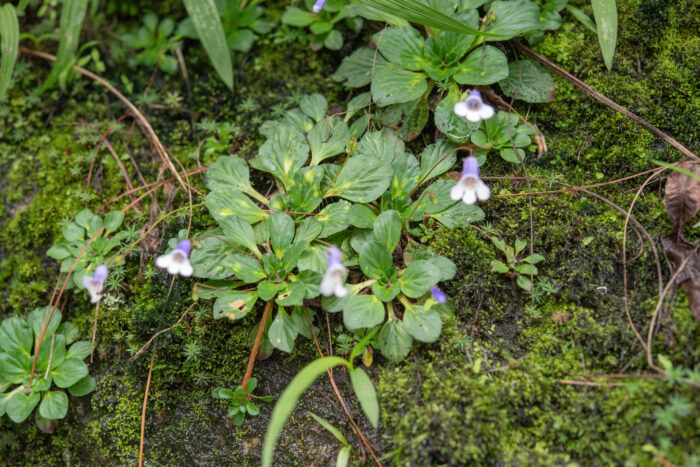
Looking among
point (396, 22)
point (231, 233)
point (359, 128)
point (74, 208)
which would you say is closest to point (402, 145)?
point (359, 128)

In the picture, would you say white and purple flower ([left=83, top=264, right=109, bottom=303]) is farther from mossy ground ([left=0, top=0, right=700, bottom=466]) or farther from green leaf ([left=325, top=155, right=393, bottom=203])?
green leaf ([left=325, top=155, right=393, bottom=203])

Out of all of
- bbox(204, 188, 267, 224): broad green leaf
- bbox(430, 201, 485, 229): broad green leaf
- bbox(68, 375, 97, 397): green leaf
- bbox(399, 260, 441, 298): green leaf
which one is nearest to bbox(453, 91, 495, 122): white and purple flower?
bbox(430, 201, 485, 229): broad green leaf

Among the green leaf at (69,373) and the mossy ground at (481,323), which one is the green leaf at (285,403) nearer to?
the mossy ground at (481,323)

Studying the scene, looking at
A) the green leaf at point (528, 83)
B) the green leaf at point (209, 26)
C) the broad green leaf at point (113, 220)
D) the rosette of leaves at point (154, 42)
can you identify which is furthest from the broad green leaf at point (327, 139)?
the rosette of leaves at point (154, 42)

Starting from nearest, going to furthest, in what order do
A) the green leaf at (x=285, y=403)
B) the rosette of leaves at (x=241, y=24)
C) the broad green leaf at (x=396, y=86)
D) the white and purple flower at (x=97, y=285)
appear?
1. the green leaf at (x=285, y=403)
2. the white and purple flower at (x=97, y=285)
3. the broad green leaf at (x=396, y=86)
4. the rosette of leaves at (x=241, y=24)

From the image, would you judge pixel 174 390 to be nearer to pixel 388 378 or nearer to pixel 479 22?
pixel 388 378

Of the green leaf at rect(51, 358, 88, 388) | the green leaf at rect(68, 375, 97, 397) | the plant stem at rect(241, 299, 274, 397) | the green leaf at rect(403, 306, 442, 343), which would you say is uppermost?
the green leaf at rect(403, 306, 442, 343)
